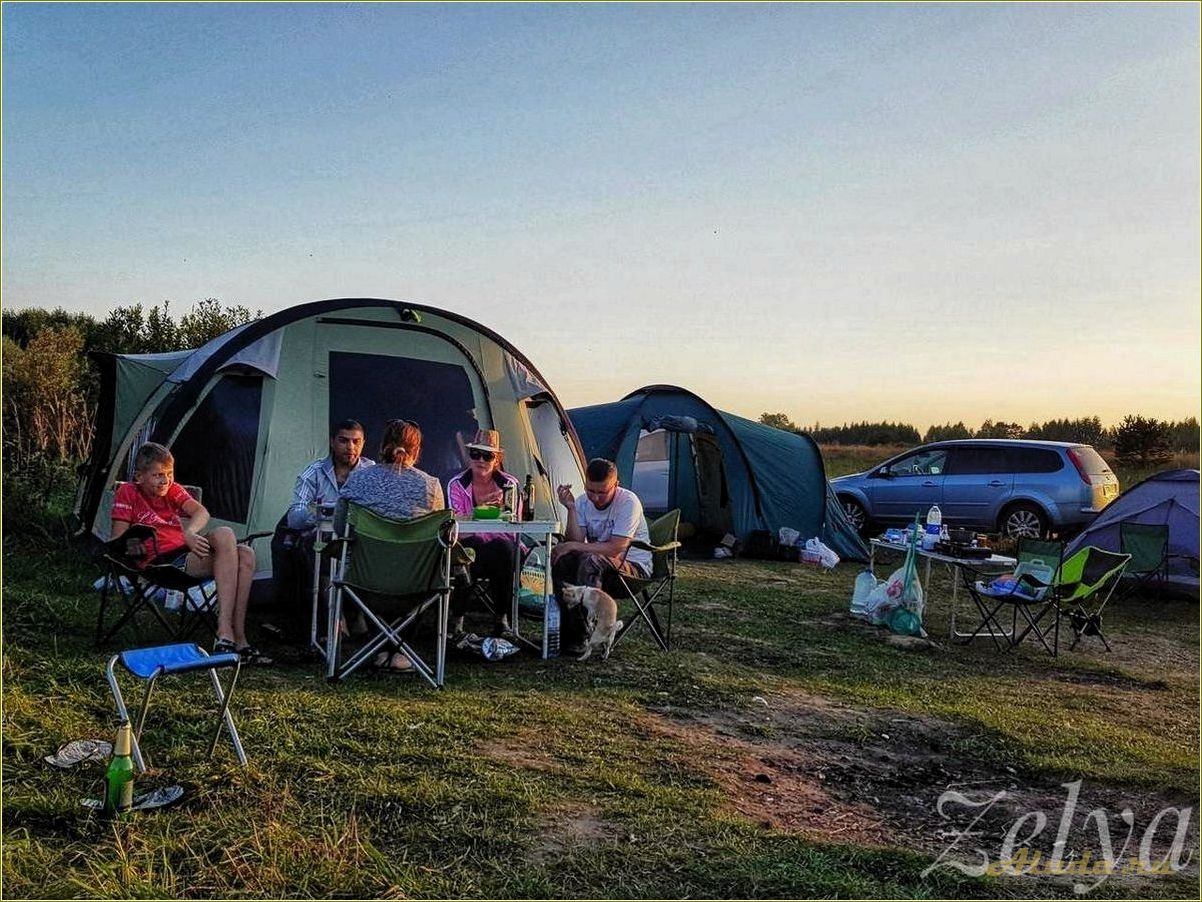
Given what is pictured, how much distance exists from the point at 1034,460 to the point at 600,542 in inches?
306

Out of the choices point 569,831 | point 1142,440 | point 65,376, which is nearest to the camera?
point 569,831

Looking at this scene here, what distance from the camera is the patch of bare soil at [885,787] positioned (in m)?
3.20

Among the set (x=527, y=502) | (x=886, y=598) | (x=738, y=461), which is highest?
(x=738, y=461)

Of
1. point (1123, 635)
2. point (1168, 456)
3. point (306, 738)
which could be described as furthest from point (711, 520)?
point (1168, 456)

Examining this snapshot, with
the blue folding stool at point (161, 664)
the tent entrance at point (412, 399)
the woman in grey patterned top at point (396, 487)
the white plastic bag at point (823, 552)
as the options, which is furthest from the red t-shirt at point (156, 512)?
the white plastic bag at point (823, 552)

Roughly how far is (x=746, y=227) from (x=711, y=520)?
4.42 metres

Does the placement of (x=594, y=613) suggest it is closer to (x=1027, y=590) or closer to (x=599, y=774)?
(x=599, y=774)

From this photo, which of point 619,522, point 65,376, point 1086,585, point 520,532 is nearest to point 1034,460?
point 1086,585

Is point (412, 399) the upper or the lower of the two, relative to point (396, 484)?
upper

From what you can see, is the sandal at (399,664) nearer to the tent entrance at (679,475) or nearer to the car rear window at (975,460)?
the tent entrance at (679,475)

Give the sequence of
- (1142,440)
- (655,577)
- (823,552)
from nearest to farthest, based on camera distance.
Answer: (655,577)
(823,552)
(1142,440)

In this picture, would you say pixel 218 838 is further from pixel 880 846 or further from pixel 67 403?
pixel 67 403

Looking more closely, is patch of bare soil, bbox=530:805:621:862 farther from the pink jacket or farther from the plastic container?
the plastic container

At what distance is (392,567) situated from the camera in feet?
14.9
